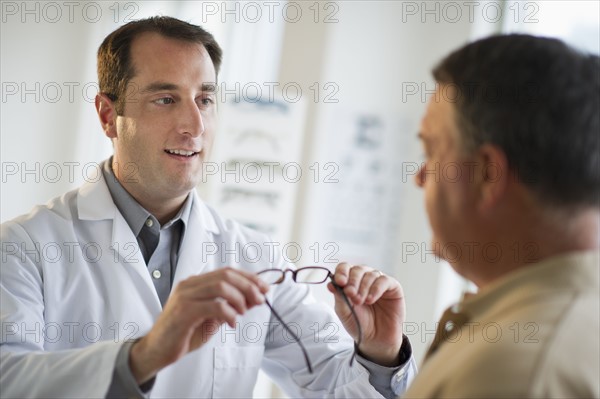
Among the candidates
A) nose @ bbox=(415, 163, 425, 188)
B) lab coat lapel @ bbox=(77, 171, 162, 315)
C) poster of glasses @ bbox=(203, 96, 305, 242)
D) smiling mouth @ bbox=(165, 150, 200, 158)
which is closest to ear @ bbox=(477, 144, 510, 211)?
nose @ bbox=(415, 163, 425, 188)

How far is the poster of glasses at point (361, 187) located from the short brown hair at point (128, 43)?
1.75m

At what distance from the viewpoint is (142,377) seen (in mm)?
1284

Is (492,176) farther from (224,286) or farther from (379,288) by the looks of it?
(379,288)

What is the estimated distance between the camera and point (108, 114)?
81.5 inches

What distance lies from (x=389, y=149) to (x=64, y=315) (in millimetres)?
2444

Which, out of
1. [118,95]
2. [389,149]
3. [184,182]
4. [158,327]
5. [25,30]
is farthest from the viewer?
[389,149]

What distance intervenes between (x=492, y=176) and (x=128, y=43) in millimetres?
1354

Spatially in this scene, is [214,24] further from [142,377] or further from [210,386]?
[142,377]

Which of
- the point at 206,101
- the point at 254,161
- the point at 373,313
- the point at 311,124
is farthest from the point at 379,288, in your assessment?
the point at 311,124

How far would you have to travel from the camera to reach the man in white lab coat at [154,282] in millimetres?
1393

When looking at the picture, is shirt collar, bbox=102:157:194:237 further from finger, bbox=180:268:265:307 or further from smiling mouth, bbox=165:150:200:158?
finger, bbox=180:268:265:307

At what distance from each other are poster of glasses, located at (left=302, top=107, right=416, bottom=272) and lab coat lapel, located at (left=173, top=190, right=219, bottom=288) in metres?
1.80

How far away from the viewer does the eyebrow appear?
75.4 inches

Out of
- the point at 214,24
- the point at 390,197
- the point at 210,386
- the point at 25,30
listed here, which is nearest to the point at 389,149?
the point at 390,197
